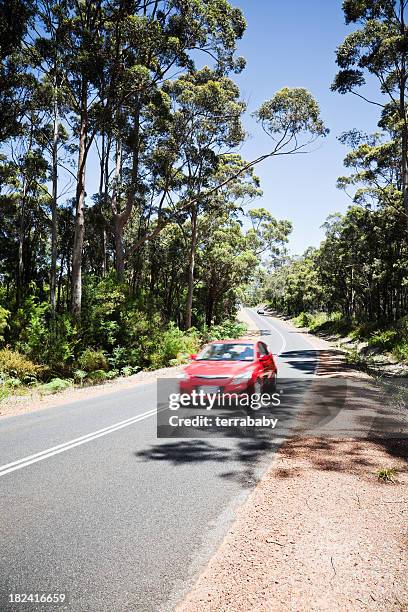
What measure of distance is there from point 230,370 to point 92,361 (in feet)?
29.9

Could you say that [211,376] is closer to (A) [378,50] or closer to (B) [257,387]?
(B) [257,387]

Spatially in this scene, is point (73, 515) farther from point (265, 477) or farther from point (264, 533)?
point (265, 477)

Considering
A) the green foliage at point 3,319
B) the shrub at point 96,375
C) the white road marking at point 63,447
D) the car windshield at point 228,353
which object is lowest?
the shrub at point 96,375

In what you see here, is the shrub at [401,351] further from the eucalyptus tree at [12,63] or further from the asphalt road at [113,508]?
the eucalyptus tree at [12,63]

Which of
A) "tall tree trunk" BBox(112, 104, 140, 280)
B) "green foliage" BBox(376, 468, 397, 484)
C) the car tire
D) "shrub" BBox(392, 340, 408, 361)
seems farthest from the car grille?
"shrub" BBox(392, 340, 408, 361)

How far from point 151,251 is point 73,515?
31.8 metres

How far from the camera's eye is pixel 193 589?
10.2ft

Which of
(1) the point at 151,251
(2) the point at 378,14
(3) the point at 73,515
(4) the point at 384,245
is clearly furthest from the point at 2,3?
(4) the point at 384,245

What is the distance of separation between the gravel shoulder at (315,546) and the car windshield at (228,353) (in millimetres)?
3506

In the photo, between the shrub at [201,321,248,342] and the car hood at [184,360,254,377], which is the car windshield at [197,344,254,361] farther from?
the shrub at [201,321,248,342]

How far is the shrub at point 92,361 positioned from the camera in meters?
15.6

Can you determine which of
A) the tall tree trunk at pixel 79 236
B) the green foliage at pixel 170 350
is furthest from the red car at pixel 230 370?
the green foliage at pixel 170 350

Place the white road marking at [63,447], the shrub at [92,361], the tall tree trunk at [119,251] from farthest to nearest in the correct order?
the tall tree trunk at [119,251] → the shrub at [92,361] → the white road marking at [63,447]

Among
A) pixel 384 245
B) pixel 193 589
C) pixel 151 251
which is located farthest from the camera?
pixel 151 251
